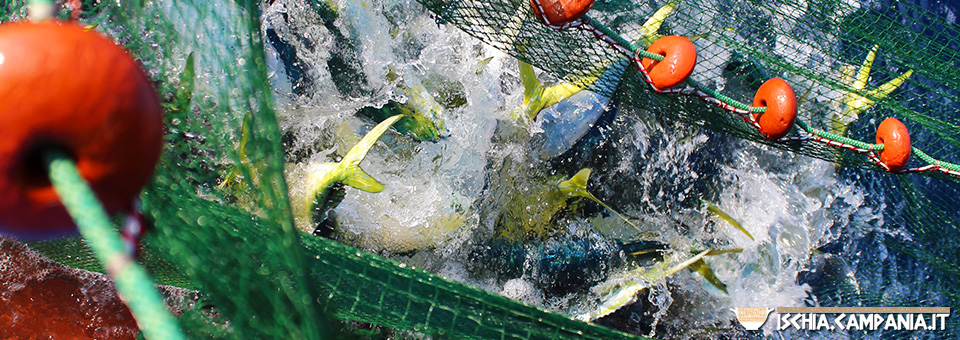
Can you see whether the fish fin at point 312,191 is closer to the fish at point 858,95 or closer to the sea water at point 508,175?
the sea water at point 508,175

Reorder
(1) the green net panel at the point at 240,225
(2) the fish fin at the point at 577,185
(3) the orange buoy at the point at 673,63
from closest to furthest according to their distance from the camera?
(1) the green net panel at the point at 240,225 < (3) the orange buoy at the point at 673,63 < (2) the fish fin at the point at 577,185

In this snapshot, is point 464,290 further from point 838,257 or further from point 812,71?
point 838,257

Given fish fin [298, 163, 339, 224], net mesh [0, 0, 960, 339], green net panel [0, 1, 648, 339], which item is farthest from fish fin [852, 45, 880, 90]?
fish fin [298, 163, 339, 224]

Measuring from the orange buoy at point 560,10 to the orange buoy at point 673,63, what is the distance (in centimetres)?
31

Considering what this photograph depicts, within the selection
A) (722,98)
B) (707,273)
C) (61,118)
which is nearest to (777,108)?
(722,98)

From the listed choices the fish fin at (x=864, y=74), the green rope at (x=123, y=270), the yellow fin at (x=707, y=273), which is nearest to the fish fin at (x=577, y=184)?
the yellow fin at (x=707, y=273)

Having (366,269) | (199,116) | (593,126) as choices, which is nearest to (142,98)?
(199,116)

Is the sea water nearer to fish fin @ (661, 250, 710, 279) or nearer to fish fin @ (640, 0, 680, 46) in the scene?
fish fin @ (661, 250, 710, 279)

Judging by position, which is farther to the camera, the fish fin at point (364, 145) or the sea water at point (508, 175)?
the sea water at point (508, 175)

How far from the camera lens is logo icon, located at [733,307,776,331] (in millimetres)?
2570

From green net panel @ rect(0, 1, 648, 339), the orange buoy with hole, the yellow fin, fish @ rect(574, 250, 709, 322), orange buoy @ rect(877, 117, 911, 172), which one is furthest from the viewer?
the yellow fin

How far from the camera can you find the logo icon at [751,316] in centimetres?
257

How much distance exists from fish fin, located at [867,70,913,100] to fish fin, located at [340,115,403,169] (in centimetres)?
221

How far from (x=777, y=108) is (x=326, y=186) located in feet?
5.08
